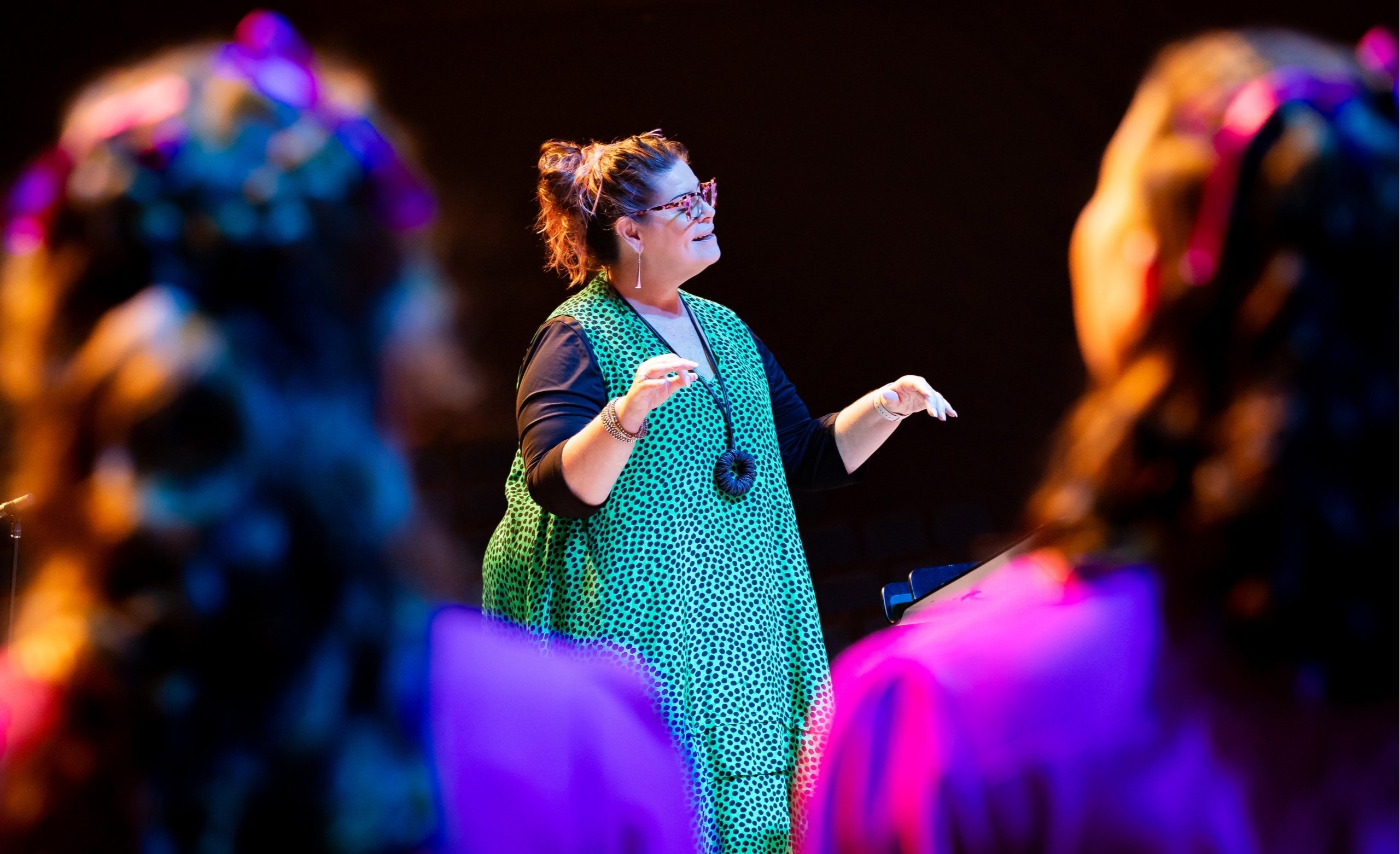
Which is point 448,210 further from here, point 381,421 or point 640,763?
point 640,763

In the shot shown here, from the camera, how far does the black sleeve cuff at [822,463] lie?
2148mm

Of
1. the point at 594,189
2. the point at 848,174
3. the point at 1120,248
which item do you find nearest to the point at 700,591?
the point at 594,189

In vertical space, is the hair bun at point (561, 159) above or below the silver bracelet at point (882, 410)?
above

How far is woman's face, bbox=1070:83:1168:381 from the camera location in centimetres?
69

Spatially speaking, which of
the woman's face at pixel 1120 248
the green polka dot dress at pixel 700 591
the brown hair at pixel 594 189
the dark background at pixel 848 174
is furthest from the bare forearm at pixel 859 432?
the dark background at pixel 848 174

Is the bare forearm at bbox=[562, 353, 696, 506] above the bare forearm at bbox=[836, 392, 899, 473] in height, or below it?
above

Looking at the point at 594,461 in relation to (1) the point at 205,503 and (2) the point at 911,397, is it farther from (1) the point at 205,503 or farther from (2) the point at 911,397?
(1) the point at 205,503

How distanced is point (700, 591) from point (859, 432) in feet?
1.52

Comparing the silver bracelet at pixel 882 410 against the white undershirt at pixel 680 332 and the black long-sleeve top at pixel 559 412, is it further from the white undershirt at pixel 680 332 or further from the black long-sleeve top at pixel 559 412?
the white undershirt at pixel 680 332

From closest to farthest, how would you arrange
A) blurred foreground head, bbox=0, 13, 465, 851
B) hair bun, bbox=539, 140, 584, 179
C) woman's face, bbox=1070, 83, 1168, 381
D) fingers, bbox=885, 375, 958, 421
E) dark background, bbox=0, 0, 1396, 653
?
blurred foreground head, bbox=0, 13, 465, 851 < woman's face, bbox=1070, 83, 1168, 381 < fingers, bbox=885, 375, 958, 421 < hair bun, bbox=539, 140, 584, 179 < dark background, bbox=0, 0, 1396, 653

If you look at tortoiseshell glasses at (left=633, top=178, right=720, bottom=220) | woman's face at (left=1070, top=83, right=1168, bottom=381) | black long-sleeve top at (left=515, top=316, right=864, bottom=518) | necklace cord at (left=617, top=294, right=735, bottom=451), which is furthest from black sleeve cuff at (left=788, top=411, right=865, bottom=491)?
woman's face at (left=1070, top=83, right=1168, bottom=381)

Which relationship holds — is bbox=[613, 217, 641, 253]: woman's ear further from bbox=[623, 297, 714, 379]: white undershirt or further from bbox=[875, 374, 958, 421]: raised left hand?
bbox=[875, 374, 958, 421]: raised left hand

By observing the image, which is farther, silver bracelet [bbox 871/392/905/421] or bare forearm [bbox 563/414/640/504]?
silver bracelet [bbox 871/392/905/421]

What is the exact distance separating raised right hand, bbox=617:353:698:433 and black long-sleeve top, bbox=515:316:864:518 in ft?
0.45
